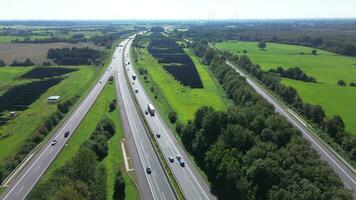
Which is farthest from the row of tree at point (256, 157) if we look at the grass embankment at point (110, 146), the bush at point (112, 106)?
the bush at point (112, 106)

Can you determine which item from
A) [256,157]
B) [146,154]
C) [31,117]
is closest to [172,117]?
[146,154]

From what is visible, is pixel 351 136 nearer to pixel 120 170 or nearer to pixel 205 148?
pixel 205 148

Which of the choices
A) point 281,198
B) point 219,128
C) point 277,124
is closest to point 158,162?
point 219,128

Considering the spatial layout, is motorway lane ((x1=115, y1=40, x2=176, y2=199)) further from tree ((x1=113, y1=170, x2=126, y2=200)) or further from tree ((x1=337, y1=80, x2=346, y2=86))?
tree ((x1=337, y1=80, x2=346, y2=86))

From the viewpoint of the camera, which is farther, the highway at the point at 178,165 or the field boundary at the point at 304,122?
the field boundary at the point at 304,122

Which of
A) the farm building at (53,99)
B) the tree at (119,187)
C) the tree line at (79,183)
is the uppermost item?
the tree line at (79,183)

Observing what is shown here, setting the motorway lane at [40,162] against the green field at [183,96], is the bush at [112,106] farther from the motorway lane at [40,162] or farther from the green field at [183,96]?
the green field at [183,96]
